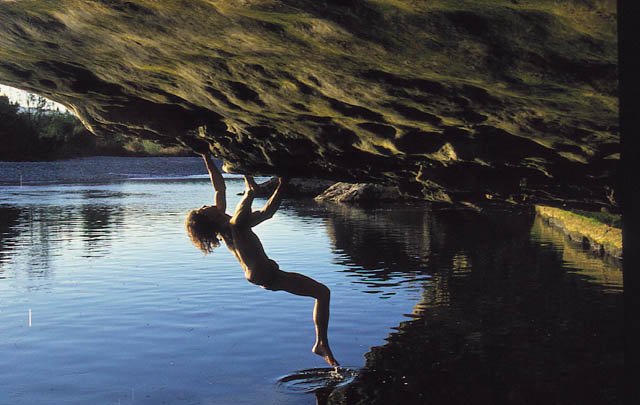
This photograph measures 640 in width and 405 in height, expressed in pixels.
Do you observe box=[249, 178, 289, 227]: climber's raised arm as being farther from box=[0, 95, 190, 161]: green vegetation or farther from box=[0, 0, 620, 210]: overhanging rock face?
box=[0, 95, 190, 161]: green vegetation

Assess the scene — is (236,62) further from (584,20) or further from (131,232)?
(131,232)

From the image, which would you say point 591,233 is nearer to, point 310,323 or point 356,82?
point 310,323

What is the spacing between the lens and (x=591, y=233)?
21.6 meters

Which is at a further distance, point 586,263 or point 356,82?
point 586,263

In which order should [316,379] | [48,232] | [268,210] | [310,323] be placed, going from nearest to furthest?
[268,210] → [316,379] → [310,323] → [48,232]

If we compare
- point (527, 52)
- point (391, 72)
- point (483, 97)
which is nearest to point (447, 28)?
point (527, 52)

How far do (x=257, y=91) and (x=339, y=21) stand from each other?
2.68m

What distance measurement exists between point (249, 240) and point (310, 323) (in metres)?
4.09

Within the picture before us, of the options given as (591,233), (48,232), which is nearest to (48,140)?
(48,232)

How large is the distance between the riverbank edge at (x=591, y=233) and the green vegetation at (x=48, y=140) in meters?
58.7

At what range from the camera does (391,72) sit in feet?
20.1

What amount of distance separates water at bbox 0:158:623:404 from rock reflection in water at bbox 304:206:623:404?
0.12 ft

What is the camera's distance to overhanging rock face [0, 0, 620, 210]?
481 centimetres

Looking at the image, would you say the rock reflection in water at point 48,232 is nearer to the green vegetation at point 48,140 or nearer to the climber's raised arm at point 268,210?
the climber's raised arm at point 268,210
